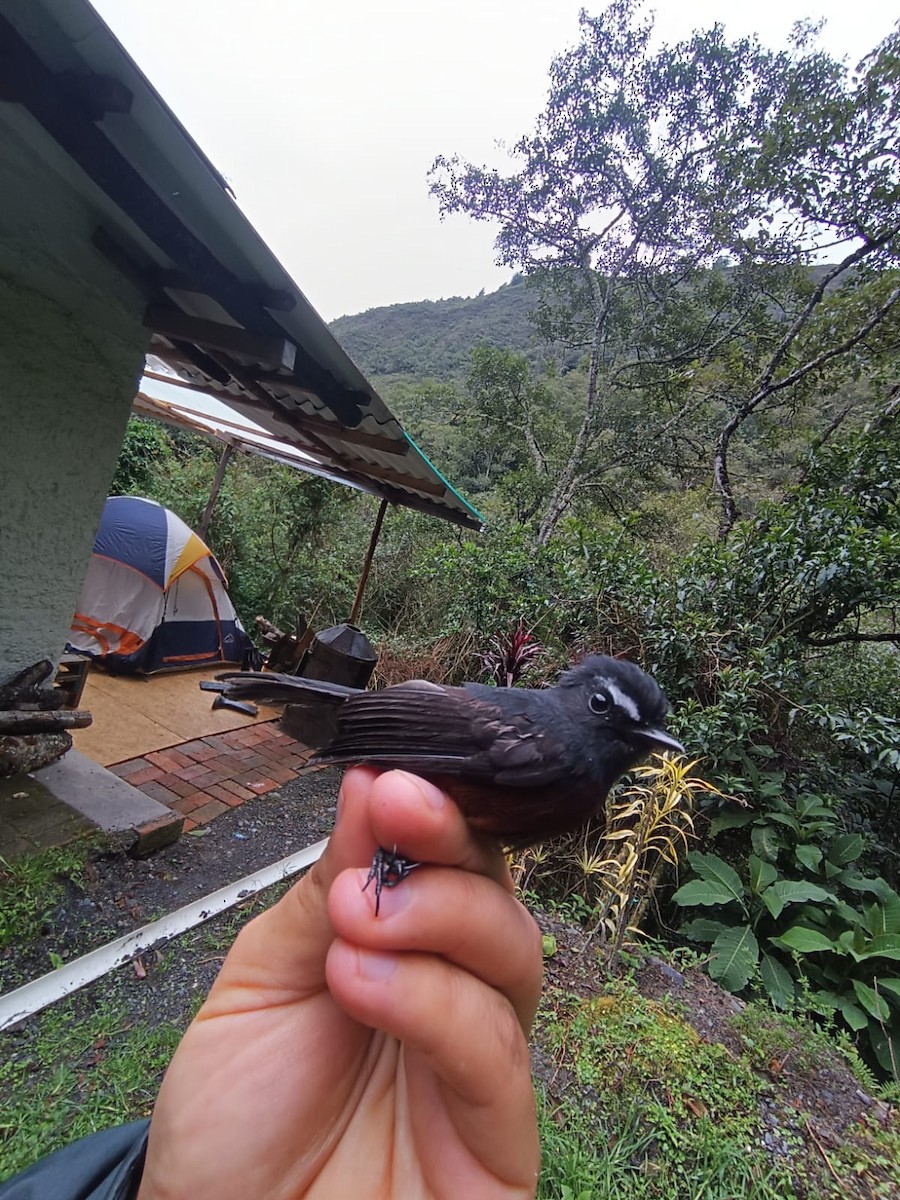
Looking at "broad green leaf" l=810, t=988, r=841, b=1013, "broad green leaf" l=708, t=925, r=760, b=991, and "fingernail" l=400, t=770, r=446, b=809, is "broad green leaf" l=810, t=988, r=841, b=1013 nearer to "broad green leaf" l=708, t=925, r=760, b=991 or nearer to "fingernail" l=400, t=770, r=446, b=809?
"broad green leaf" l=708, t=925, r=760, b=991

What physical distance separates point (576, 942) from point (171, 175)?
4.30m

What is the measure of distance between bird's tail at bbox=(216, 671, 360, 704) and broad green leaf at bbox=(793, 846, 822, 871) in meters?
3.89

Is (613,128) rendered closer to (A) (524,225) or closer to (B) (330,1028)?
(A) (524,225)

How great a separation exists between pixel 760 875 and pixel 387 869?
3660mm

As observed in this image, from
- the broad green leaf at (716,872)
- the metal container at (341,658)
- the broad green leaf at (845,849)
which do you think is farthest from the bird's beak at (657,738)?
the metal container at (341,658)

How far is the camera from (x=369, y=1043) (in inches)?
51.1

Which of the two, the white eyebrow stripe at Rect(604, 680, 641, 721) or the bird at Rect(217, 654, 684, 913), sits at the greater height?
the white eyebrow stripe at Rect(604, 680, 641, 721)

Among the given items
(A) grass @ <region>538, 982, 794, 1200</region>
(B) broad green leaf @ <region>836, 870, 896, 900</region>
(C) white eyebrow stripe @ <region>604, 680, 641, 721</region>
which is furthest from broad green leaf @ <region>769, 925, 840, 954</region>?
(C) white eyebrow stripe @ <region>604, 680, 641, 721</region>

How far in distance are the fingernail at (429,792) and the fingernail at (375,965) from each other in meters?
0.30

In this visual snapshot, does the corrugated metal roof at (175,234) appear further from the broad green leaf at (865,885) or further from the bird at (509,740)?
the broad green leaf at (865,885)

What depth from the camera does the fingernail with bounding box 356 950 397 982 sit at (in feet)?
3.57

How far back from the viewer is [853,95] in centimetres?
653

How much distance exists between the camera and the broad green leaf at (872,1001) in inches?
131

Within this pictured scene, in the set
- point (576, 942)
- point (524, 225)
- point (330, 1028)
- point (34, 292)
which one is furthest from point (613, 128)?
point (330, 1028)
